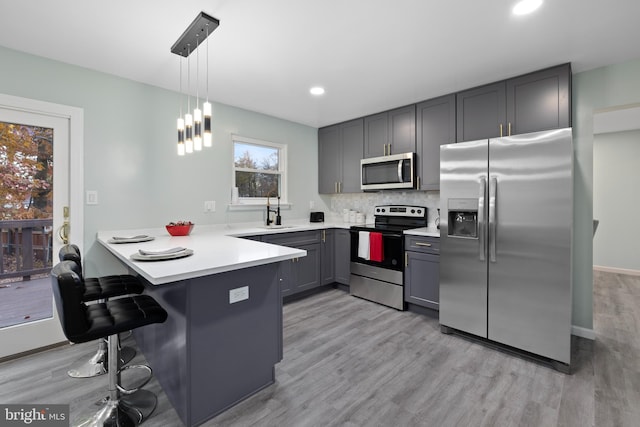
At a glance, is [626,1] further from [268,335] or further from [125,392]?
[125,392]

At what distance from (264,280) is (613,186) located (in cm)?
611

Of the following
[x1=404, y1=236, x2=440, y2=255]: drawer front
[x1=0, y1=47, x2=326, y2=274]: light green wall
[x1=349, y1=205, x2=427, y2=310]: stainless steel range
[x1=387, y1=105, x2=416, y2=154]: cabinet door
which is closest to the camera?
[x1=0, y1=47, x2=326, y2=274]: light green wall

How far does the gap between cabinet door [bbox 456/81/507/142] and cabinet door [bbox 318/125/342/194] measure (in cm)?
177

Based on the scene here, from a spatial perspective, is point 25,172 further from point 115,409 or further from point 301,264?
point 301,264

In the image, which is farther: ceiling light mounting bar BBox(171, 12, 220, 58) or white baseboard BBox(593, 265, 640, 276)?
white baseboard BBox(593, 265, 640, 276)

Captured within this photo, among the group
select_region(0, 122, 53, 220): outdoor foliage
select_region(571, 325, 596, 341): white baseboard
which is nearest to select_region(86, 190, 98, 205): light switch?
select_region(0, 122, 53, 220): outdoor foliage

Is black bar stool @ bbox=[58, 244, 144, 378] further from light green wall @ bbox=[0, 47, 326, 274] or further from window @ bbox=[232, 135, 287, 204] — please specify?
window @ bbox=[232, 135, 287, 204]

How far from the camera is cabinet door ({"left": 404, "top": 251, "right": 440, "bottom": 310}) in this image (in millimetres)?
2991

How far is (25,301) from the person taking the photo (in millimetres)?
2434

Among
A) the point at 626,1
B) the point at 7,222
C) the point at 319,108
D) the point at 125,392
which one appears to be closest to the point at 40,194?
the point at 7,222

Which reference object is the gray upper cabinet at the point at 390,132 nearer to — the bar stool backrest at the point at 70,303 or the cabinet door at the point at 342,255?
the cabinet door at the point at 342,255

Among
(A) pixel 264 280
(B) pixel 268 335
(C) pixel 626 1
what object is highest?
(C) pixel 626 1

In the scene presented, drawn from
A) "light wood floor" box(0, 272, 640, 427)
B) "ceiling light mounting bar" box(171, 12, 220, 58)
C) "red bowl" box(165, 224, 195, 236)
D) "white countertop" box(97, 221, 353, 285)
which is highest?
"ceiling light mounting bar" box(171, 12, 220, 58)

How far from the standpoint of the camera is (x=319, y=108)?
3.72m
